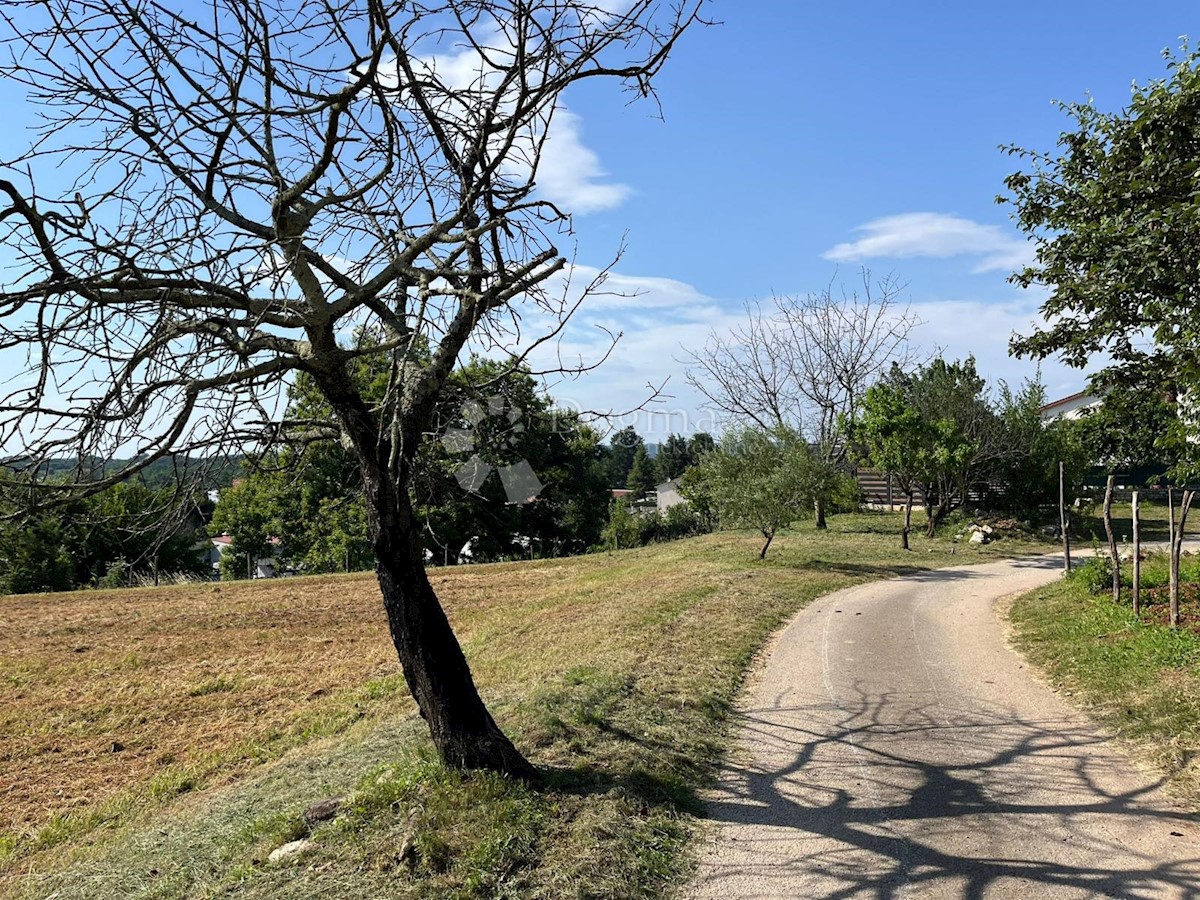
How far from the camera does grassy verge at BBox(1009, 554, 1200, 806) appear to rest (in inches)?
243

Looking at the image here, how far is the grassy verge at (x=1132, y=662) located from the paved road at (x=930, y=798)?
0.91 feet

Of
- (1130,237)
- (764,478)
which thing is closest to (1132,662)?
(1130,237)

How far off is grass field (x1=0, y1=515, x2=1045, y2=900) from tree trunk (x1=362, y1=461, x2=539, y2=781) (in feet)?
0.66

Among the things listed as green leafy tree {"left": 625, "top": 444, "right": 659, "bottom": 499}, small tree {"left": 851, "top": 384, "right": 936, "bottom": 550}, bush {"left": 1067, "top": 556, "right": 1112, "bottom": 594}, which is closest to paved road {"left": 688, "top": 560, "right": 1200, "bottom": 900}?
bush {"left": 1067, "top": 556, "right": 1112, "bottom": 594}

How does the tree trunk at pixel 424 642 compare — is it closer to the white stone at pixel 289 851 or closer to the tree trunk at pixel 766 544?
the white stone at pixel 289 851

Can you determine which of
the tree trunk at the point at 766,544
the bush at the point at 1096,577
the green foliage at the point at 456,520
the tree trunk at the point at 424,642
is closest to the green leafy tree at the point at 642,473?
the green foliage at the point at 456,520

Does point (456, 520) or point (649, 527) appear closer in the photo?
point (649, 527)

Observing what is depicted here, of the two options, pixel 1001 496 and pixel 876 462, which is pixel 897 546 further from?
pixel 1001 496

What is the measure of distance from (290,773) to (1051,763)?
6.06 metres

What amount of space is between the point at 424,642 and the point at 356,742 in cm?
274

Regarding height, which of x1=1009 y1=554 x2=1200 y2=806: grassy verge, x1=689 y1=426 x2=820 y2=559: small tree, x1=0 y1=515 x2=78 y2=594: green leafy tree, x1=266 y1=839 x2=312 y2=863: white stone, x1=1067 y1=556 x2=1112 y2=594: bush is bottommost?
x1=0 y1=515 x2=78 y2=594: green leafy tree

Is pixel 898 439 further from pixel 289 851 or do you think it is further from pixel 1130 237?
pixel 289 851

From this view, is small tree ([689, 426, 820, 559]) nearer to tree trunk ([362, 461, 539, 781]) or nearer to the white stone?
tree trunk ([362, 461, 539, 781])

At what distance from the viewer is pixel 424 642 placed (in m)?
5.34
